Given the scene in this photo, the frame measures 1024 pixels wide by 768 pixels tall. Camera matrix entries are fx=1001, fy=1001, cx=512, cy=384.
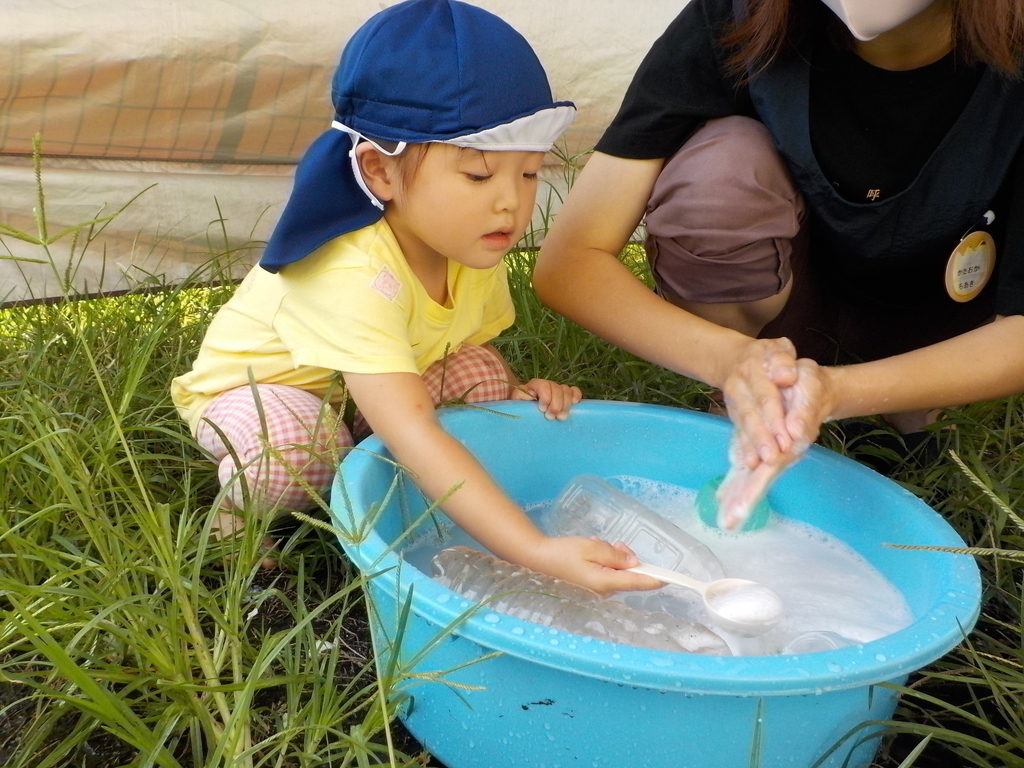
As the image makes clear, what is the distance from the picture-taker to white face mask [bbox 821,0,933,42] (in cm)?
114

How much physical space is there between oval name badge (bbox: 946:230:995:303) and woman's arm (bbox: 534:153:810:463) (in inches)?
14.1

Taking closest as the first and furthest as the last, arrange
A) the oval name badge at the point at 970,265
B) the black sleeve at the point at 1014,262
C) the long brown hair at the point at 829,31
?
the long brown hair at the point at 829,31
the black sleeve at the point at 1014,262
the oval name badge at the point at 970,265

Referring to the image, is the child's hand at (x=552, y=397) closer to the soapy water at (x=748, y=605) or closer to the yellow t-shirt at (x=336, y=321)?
the yellow t-shirt at (x=336, y=321)

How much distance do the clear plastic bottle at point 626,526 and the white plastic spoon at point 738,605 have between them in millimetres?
140

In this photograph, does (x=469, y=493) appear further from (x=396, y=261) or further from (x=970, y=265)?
(x=970, y=265)

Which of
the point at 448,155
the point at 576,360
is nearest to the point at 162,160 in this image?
the point at 576,360

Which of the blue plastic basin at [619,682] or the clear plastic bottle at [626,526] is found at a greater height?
the blue plastic basin at [619,682]

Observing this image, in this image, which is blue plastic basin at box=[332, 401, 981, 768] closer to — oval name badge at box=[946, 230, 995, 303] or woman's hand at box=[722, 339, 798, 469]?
woman's hand at box=[722, 339, 798, 469]

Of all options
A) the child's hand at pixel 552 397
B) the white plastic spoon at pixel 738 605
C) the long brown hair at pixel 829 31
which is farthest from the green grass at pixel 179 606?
the long brown hair at pixel 829 31

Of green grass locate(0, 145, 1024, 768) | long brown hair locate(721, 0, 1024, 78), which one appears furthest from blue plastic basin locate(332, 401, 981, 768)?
long brown hair locate(721, 0, 1024, 78)

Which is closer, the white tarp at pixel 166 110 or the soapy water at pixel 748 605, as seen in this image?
the soapy water at pixel 748 605

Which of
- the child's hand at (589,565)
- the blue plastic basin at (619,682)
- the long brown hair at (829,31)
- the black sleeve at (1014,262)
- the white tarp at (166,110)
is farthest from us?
the white tarp at (166,110)

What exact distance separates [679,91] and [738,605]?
74cm

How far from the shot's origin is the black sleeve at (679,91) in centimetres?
143
